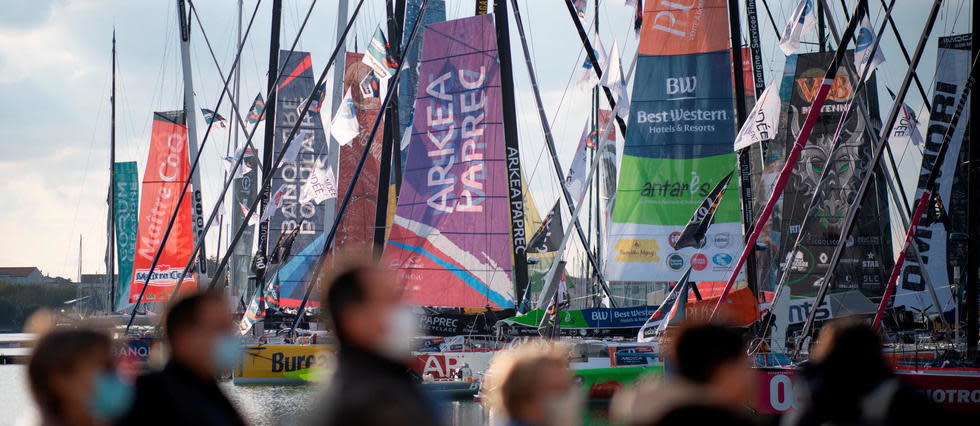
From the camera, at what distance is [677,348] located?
154 inches

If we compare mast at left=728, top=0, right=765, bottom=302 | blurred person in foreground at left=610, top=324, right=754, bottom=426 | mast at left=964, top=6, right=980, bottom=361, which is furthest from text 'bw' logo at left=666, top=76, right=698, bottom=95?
blurred person in foreground at left=610, top=324, right=754, bottom=426

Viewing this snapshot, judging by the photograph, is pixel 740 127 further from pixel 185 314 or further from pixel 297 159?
pixel 297 159

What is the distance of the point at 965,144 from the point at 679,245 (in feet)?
21.7

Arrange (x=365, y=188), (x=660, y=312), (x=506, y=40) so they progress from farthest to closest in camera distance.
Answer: (x=365, y=188), (x=506, y=40), (x=660, y=312)

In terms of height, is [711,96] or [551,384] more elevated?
[711,96]

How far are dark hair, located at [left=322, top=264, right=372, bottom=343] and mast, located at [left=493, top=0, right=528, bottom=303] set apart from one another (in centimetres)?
2256

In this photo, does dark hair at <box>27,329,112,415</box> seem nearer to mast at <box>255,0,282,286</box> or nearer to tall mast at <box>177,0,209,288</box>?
mast at <box>255,0,282,286</box>

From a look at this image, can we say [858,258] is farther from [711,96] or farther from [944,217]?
[944,217]

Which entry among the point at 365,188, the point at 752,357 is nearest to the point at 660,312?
the point at 752,357

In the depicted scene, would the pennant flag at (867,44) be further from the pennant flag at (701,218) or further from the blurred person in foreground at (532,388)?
the blurred person in foreground at (532,388)

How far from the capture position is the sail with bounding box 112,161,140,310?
50.6 m

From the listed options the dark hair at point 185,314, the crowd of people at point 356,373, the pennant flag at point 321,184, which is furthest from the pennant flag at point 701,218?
the dark hair at point 185,314

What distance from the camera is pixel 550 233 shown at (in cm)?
2503

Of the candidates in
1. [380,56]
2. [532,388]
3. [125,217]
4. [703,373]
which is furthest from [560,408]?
[125,217]
